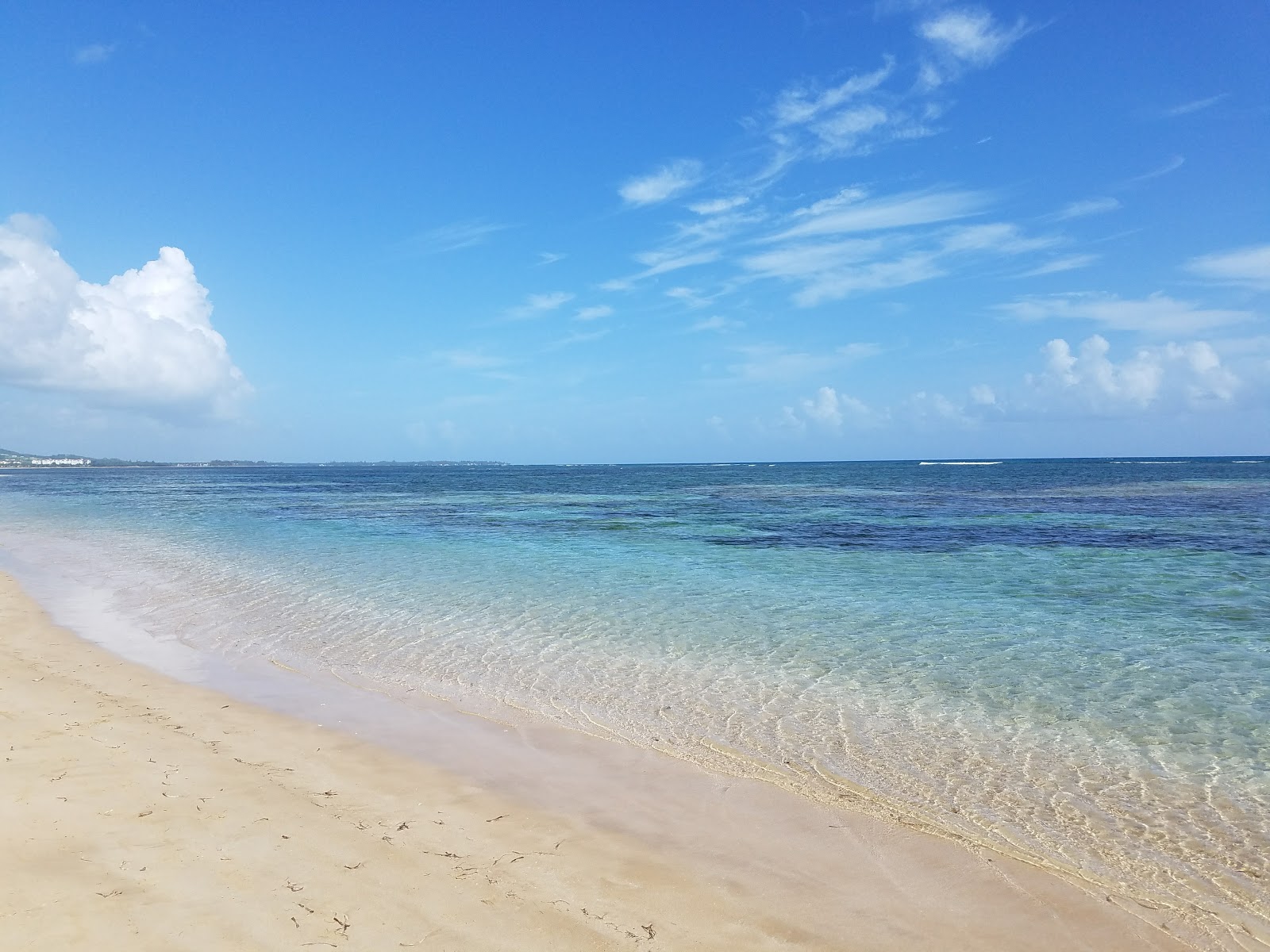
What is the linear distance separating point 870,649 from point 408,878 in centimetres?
847

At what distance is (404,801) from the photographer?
6391mm

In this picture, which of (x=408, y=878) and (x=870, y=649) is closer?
(x=408, y=878)

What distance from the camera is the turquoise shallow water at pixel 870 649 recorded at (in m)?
6.55

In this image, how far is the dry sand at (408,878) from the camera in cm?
443

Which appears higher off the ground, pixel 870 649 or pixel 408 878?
pixel 408 878

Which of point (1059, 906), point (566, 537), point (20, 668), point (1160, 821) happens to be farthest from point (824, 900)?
point (566, 537)

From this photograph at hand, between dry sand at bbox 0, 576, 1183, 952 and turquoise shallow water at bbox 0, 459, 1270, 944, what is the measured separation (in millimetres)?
992

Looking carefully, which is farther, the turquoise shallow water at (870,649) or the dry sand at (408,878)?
the turquoise shallow water at (870,649)

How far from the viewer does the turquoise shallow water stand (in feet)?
21.5

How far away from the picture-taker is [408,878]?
502cm

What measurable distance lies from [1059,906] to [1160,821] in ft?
6.36

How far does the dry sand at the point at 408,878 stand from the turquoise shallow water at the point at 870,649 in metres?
0.99

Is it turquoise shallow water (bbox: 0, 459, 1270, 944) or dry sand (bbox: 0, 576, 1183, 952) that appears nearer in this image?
dry sand (bbox: 0, 576, 1183, 952)

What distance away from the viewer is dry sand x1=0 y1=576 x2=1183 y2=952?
4430 mm
